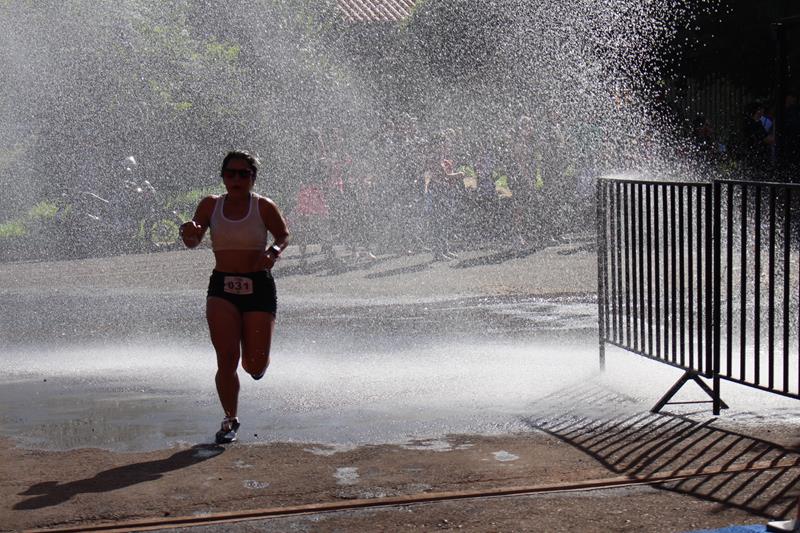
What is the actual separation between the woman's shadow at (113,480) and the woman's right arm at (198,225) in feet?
3.66

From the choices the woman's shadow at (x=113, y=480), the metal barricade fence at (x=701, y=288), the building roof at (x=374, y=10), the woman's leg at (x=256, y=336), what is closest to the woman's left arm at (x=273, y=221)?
the woman's leg at (x=256, y=336)

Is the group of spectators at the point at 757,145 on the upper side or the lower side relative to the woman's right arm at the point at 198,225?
upper

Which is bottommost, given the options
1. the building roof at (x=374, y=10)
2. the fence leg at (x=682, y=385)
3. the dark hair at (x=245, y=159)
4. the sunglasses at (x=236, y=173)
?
the fence leg at (x=682, y=385)

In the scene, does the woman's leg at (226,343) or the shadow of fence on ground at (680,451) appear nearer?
the shadow of fence on ground at (680,451)

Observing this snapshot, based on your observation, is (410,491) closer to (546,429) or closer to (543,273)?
(546,429)

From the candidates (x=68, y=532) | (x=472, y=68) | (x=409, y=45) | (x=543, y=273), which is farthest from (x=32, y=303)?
(x=409, y=45)

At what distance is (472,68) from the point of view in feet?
96.7

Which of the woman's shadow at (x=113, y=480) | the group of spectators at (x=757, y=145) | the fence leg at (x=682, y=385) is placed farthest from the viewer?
the group of spectators at (x=757, y=145)

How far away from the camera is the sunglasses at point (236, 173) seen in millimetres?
6961

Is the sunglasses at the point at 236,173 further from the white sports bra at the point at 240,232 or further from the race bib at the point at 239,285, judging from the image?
the race bib at the point at 239,285

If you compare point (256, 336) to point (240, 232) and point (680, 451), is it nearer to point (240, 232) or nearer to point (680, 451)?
point (240, 232)

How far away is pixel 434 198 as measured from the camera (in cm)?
1825

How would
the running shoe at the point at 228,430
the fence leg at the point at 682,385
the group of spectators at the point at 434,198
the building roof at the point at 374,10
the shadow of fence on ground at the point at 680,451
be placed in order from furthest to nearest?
the building roof at the point at 374,10, the group of spectators at the point at 434,198, the fence leg at the point at 682,385, the running shoe at the point at 228,430, the shadow of fence on ground at the point at 680,451

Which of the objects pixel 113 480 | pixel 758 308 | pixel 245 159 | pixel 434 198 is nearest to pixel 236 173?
pixel 245 159
